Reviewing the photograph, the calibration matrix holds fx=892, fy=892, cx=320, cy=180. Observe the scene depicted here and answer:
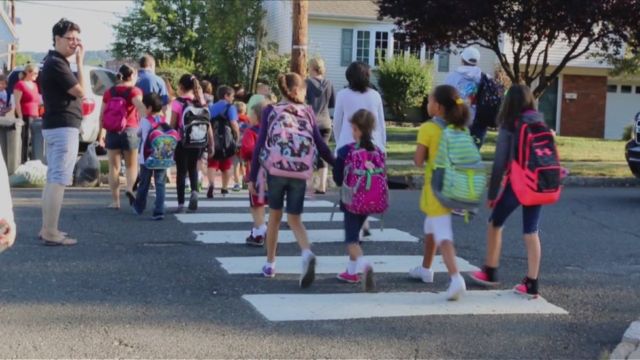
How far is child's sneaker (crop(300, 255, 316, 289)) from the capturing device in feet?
22.7

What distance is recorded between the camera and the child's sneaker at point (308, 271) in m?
6.92

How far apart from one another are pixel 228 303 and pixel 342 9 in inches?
1173

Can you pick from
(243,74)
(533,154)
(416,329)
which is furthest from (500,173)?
(243,74)

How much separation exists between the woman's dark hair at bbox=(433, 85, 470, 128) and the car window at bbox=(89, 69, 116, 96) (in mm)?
13841

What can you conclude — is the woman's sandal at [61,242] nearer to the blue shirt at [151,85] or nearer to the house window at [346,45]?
the blue shirt at [151,85]

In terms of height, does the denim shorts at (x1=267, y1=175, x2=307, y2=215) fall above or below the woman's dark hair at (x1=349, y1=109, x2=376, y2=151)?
below

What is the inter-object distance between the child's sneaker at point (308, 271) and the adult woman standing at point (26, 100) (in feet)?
31.7

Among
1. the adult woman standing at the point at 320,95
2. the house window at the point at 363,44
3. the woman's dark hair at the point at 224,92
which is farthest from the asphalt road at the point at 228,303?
the house window at the point at 363,44

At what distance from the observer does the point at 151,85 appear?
11.6 metres

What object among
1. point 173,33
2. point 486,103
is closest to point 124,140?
point 486,103

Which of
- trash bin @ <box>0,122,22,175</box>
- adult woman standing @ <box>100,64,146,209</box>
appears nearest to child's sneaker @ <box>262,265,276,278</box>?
adult woman standing @ <box>100,64,146,209</box>

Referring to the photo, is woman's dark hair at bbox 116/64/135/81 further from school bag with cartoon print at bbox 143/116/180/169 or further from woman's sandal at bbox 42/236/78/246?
woman's sandal at bbox 42/236/78/246

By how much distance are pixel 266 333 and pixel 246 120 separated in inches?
338

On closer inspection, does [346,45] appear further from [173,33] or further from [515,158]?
[515,158]
